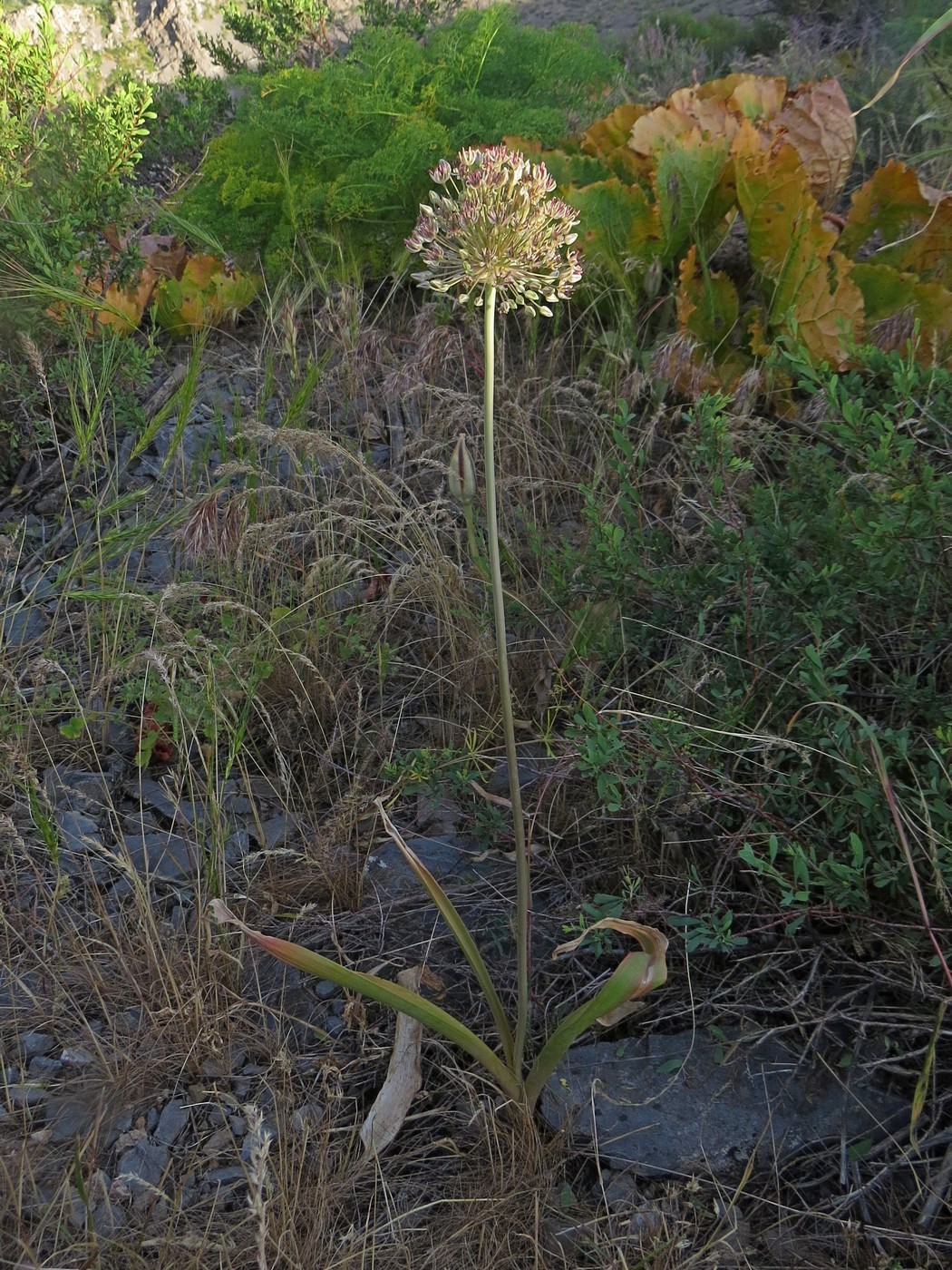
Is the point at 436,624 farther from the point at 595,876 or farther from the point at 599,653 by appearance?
the point at 595,876

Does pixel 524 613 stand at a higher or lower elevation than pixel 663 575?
lower

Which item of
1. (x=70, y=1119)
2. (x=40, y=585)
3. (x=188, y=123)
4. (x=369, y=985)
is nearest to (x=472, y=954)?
(x=369, y=985)

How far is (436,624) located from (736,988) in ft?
3.95

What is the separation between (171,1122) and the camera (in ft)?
5.49

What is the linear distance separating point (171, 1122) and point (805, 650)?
132cm

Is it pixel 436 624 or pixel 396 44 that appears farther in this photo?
pixel 396 44

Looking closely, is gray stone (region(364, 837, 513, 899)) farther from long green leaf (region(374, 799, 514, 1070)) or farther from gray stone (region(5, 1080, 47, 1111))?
gray stone (region(5, 1080, 47, 1111))

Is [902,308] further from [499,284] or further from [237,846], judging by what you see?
[237,846]

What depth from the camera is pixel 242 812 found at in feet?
7.39

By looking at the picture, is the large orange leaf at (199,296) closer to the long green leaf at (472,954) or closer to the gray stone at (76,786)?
the gray stone at (76,786)

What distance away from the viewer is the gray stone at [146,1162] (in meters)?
1.58

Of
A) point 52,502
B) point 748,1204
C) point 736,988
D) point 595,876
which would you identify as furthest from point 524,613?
point 52,502

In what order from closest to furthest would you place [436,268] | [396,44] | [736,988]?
1. [436,268]
2. [736,988]
3. [396,44]

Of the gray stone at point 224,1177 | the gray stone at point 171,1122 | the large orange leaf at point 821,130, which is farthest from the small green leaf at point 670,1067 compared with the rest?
the large orange leaf at point 821,130
